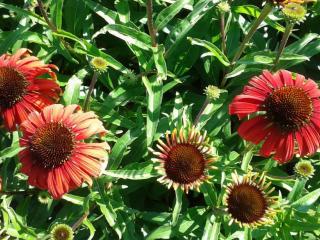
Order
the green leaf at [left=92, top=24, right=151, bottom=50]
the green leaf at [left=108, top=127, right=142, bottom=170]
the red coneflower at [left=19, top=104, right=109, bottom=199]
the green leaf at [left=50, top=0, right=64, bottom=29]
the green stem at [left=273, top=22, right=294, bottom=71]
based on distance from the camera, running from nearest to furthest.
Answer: the red coneflower at [left=19, top=104, right=109, bottom=199] → the green stem at [left=273, top=22, right=294, bottom=71] → the green leaf at [left=108, top=127, right=142, bottom=170] → the green leaf at [left=92, top=24, right=151, bottom=50] → the green leaf at [left=50, top=0, right=64, bottom=29]

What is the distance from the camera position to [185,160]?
6.20ft

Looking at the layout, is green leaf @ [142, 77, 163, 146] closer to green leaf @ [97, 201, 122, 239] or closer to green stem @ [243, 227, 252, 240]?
green leaf @ [97, 201, 122, 239]

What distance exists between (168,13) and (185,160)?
0.78 meters

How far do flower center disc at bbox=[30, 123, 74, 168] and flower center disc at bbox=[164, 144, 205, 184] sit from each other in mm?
378

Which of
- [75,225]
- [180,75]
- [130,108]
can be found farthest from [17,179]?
[180,75]

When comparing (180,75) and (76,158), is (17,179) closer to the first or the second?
(76,158)

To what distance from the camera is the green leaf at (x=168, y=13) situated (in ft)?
7.60

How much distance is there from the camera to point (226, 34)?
2.59m

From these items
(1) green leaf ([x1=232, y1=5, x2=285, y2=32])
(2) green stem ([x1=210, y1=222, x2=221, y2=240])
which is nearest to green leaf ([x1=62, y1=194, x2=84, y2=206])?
(2) green stem ([x1=210, y1=222, x2=221, y2=240])

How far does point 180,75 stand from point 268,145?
2.58 feet

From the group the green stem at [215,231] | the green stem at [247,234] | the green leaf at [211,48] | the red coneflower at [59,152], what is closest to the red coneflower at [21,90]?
the red coneflower at [59,152]

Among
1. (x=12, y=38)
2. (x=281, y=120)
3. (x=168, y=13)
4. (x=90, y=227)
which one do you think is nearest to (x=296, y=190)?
(x=281, y=120)

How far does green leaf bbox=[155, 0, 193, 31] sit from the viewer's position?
232 centimetres

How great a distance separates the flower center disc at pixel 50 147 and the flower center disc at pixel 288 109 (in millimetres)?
798
